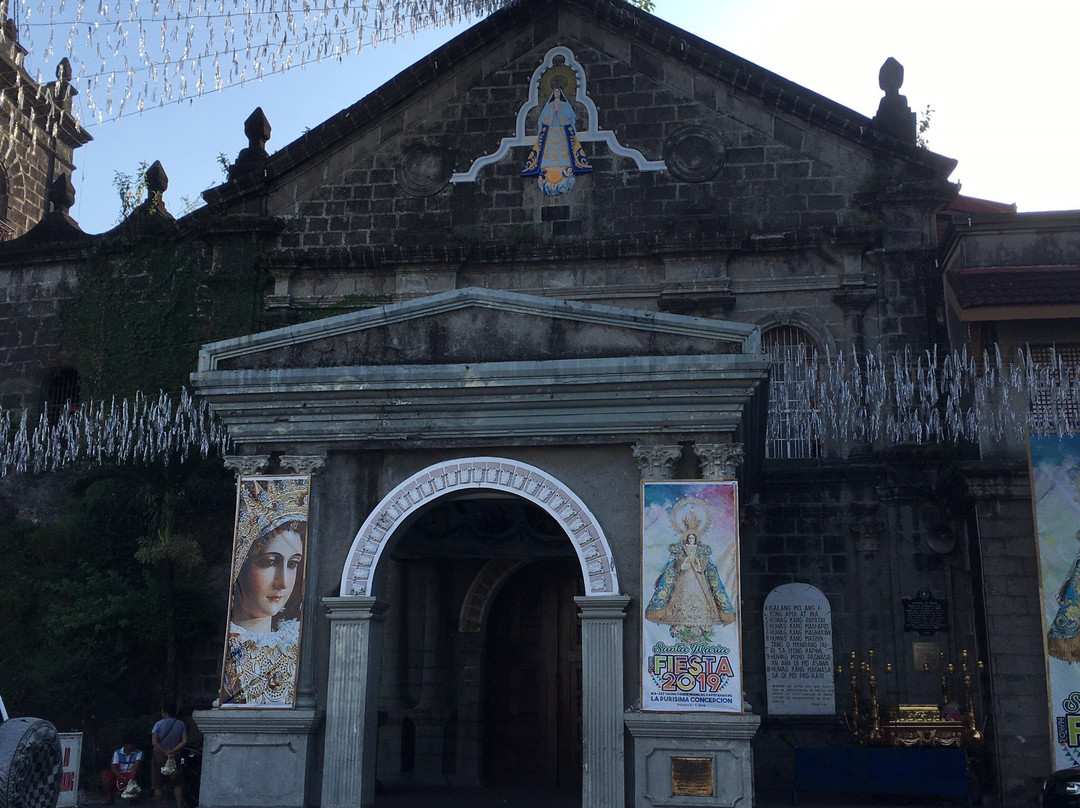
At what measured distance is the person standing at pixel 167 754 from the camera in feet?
45.4

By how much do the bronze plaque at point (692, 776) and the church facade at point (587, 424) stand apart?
0.08 feet

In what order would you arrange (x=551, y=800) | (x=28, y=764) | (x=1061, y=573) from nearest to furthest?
(x=28, y=764) < (x=1061, y=573) < (x=551, y=800)

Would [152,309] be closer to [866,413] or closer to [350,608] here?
[350,608]

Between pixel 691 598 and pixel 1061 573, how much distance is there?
19.8 feet

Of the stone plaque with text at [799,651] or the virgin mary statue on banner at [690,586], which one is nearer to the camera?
the virgin mary statue on banner at [690,586]

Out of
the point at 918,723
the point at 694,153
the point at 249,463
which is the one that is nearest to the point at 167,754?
the point at 249,463

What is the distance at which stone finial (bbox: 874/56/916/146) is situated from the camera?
19.0 m

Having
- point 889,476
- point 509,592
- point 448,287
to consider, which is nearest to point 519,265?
point 448,287

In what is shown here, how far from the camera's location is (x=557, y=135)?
1983cm

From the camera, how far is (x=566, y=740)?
17.8 m

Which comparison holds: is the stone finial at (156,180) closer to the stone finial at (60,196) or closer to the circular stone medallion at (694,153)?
the stone finial at (60,196)

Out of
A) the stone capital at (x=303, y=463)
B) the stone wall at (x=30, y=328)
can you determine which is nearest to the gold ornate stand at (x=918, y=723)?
the stone capital at (x=303, y=463)

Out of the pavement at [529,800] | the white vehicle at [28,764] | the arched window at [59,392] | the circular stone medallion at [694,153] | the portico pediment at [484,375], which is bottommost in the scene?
the pavement at [529,800]

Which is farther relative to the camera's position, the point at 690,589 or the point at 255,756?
the point at 255,756
